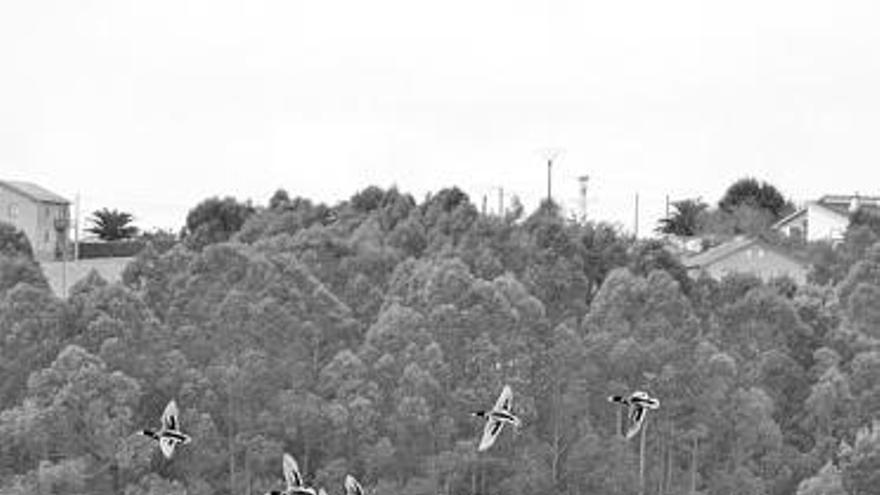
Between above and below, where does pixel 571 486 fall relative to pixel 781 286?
below

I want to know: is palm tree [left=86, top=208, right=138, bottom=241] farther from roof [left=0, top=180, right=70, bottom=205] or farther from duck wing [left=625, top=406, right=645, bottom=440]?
duck wing [left=625, top=406, right=645, bottom=440]

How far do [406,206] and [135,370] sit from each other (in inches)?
1248

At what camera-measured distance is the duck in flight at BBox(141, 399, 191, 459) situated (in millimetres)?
51688

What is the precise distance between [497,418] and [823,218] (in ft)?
224

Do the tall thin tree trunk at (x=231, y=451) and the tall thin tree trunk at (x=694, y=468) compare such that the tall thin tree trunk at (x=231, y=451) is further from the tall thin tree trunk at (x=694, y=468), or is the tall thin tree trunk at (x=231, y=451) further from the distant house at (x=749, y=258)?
the distant house at (x=749, y=258)

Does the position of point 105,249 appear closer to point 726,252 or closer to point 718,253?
point 718,253

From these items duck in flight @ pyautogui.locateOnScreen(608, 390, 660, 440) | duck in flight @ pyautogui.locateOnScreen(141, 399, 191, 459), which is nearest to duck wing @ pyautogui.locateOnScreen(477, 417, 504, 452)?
duck in flight @ pyautogui.locateOnScreen(608, 390, 660, 440)

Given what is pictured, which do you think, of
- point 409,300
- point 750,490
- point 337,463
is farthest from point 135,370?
point 750,490

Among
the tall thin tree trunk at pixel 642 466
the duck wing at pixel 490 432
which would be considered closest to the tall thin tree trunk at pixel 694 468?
the tall thin tree trunk at pixel 642 466

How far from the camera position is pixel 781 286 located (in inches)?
3118

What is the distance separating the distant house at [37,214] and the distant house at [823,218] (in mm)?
34469

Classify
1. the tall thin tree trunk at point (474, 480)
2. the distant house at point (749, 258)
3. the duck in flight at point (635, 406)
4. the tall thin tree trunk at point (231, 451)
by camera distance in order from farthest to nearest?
the distant house at point (749, 258)
the tall thin tree trunk at point (474, 480)
the tall thin tree trunk at point (231, 451)
the duck in flight at point (635, 406)

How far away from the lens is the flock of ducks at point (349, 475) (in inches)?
2032

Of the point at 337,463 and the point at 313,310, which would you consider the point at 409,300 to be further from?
the point at 337,463
